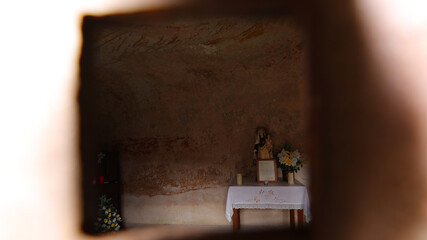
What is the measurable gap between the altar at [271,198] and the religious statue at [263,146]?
1.51 feet

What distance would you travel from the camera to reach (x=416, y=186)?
963 millimetres

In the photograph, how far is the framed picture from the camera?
4242 millimetres

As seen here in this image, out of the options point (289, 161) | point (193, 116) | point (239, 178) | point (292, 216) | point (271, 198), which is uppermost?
point (193, 116)

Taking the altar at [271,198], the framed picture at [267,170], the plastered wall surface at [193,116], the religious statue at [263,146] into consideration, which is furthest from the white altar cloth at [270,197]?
the plastered wall surface at [193,116]

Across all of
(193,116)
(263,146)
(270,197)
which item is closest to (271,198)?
(270,197)

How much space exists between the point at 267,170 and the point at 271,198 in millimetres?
405

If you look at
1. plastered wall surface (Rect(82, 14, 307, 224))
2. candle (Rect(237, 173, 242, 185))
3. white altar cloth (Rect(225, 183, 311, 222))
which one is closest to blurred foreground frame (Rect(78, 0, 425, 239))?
white altar cloth (Rect(225, 183, 311, 222))

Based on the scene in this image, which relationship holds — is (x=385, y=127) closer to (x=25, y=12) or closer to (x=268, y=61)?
(x=25, y=12)

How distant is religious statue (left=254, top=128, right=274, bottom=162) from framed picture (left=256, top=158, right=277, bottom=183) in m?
0.16

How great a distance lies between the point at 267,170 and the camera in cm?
428

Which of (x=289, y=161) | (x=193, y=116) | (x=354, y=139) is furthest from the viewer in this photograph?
(x=193, y=116)

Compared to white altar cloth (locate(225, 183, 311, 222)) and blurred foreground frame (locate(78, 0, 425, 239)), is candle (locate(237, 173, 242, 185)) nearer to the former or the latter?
white altar cloth (locate(225, 183, 311, 222))

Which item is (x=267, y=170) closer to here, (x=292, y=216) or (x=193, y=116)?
(x=292, y=216)

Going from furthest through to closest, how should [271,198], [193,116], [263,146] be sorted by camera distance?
[193,116]
[263,146]
[271,198]
